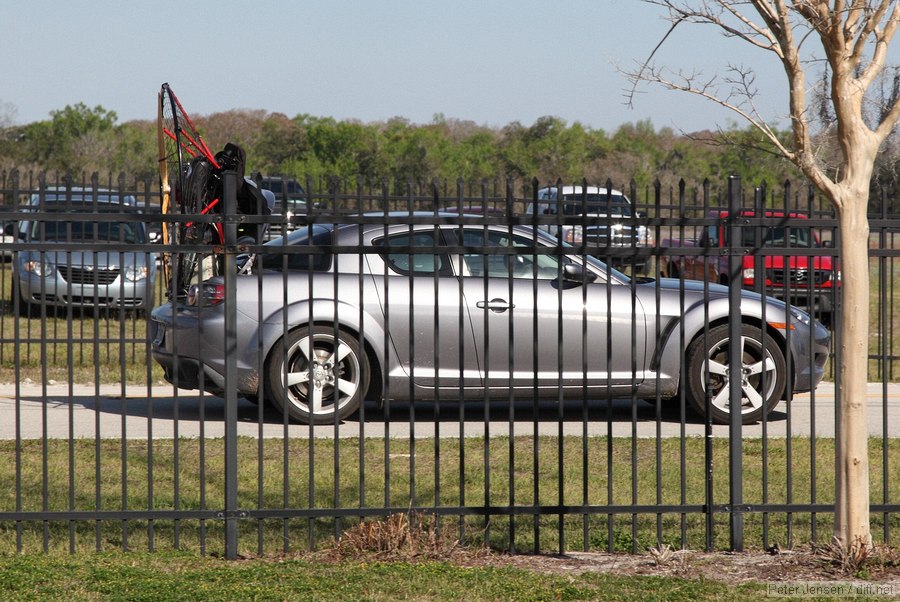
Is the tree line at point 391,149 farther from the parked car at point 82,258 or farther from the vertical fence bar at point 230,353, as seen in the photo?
the vertical fence bar at point 230,353

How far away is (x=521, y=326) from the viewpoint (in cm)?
886

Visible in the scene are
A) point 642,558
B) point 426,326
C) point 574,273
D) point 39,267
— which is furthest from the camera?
point 39,267

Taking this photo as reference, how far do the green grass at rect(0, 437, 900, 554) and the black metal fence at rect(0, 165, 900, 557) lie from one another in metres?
0.03

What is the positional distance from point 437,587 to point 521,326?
391 cm

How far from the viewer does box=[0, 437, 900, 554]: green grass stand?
5836 mm

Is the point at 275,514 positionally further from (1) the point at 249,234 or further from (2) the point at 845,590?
(2) the point at 845,590

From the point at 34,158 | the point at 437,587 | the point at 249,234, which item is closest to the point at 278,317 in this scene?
the point at 249,234

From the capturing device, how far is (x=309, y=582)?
204 inches

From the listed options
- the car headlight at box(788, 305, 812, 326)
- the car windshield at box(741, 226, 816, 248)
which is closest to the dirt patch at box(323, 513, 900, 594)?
the car windshield at box(741, 226, 816, 248)

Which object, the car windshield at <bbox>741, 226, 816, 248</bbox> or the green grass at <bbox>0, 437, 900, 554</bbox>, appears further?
the car windshield at <bbox>741, 226, 816, 248</bbox>

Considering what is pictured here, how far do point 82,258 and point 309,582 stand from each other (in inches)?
85.5

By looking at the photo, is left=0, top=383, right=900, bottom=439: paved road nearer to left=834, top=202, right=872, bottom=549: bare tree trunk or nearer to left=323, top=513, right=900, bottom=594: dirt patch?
left=323, top=513, right=900, bottom=594: dirt patch

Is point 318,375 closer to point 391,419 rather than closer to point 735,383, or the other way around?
point 391,419

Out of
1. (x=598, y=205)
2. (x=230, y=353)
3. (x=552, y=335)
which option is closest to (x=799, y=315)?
(x=552, y=335)
